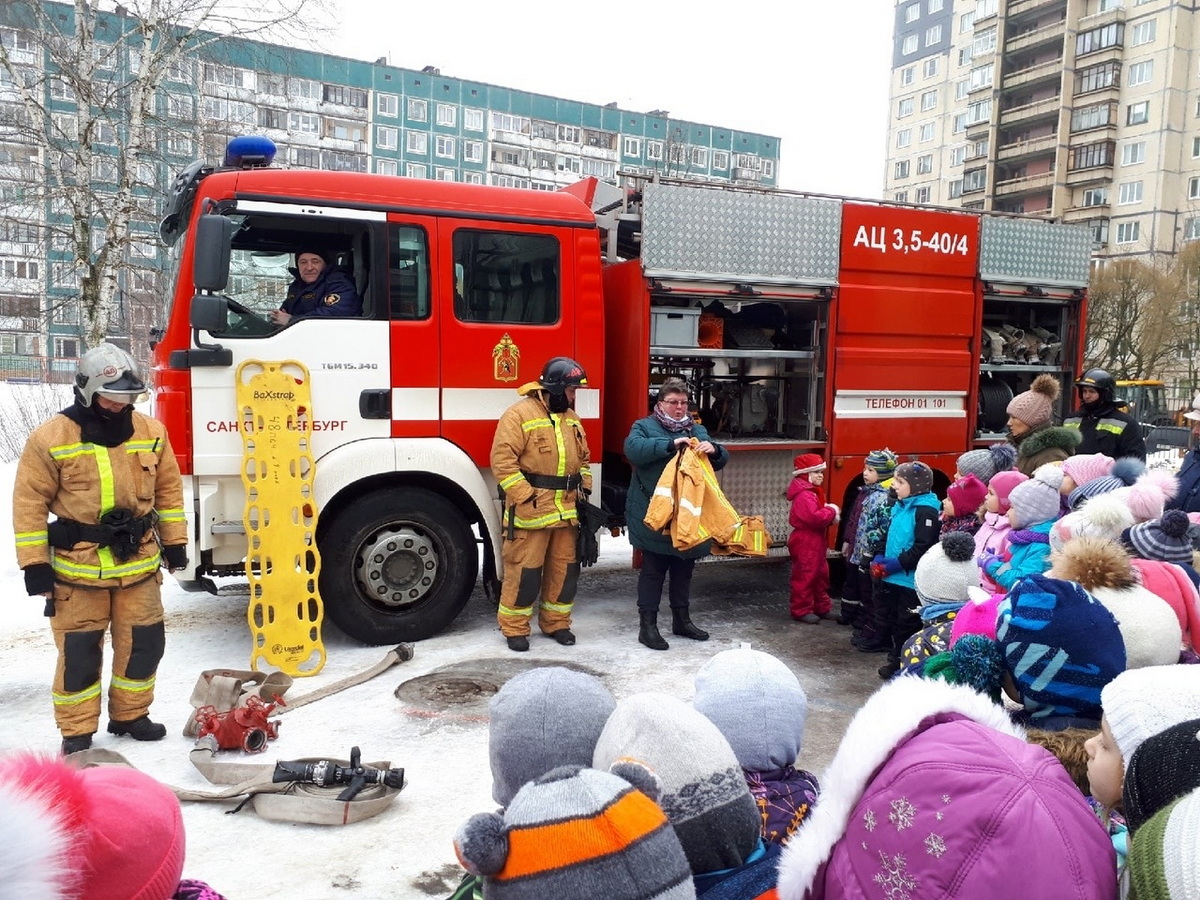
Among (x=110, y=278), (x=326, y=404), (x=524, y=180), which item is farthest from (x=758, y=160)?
(x=326, y=404)

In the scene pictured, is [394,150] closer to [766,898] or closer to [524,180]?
[524,180]

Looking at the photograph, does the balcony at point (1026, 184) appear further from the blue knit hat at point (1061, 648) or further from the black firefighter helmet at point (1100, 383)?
the blue knit hat at point (1061, 648)

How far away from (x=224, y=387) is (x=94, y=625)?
156cm

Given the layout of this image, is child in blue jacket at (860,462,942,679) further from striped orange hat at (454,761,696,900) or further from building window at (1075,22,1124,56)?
building window at (1075,22,1124,56)

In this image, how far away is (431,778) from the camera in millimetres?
3641

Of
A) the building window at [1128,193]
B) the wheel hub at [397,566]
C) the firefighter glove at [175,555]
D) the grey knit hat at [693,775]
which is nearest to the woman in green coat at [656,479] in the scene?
the wheel hub at [397,566]

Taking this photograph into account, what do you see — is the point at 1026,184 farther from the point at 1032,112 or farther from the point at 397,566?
the point at 397,566

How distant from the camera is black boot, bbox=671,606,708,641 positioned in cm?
572

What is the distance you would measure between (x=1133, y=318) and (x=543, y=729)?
26.6 metres

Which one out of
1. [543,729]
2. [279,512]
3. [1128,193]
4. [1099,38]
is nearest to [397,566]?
[279,512]

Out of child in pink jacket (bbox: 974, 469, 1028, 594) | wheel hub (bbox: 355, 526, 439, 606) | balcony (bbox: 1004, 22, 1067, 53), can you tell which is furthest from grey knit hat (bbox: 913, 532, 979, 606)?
balcony (bbox: 1004, 22, 1067, 53)

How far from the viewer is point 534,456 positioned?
17.4 feet

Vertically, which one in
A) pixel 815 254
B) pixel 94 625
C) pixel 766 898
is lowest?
pixel 94 625

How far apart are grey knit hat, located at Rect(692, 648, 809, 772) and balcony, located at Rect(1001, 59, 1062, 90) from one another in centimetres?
5702
